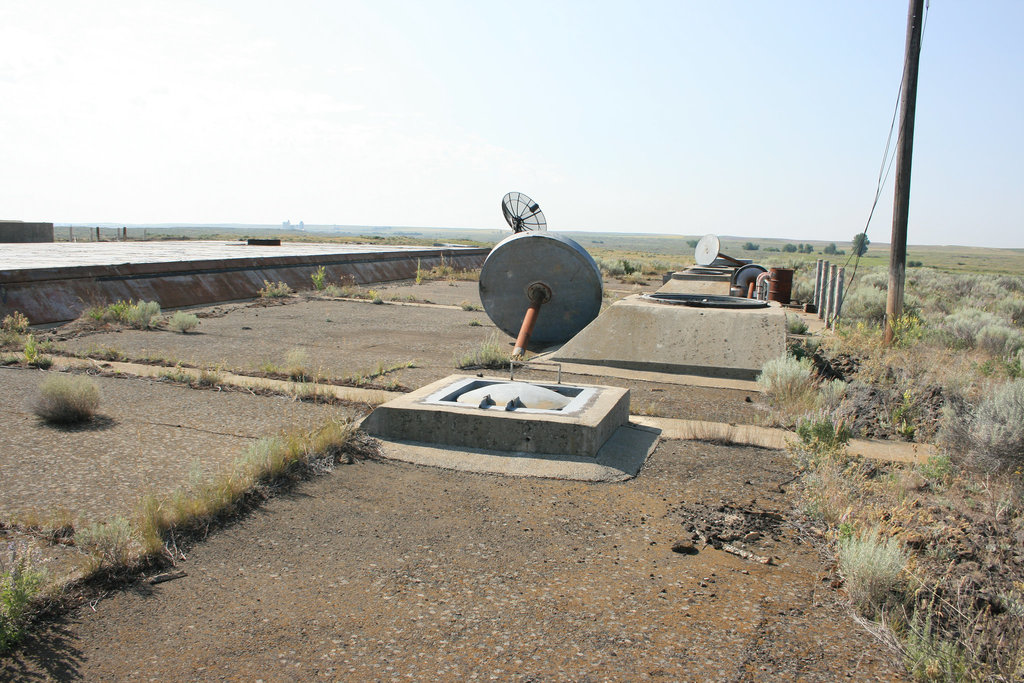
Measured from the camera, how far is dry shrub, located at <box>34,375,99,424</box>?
277 inches

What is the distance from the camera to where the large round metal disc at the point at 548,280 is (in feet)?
43.8

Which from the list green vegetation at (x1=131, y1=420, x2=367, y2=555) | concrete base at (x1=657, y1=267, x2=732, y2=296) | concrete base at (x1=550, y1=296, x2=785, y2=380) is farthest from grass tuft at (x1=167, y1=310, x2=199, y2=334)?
concrete base at (x1=657, y1=267, x2=732, y2=296)

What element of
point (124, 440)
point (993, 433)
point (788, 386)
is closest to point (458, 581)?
point (124, 440)

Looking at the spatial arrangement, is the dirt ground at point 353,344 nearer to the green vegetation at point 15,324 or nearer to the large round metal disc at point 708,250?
the green vegetation at point 15,324

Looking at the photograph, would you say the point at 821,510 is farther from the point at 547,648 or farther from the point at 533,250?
the point at 533,250

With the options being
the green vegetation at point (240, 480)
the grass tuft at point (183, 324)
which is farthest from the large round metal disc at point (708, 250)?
the green vegetation at point (240, 480)

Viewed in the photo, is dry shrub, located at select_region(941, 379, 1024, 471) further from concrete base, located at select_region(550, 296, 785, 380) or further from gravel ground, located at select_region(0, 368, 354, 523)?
gravel ground, located at select_region(0, 368, 354, 523)

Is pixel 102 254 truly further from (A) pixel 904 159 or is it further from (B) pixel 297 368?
(A) pixel 904 159

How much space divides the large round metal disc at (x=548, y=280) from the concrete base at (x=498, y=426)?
624 cm

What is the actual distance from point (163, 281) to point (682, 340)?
42.4 feet

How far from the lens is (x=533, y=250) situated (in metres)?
13.4

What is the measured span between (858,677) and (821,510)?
1.95 metres

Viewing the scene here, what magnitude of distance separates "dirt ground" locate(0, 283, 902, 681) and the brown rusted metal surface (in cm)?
812

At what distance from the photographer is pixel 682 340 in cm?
1093
